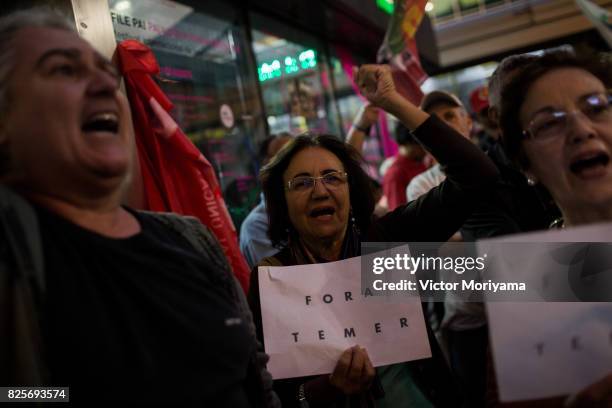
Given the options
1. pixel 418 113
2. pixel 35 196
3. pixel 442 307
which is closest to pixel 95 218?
pixel 35 196

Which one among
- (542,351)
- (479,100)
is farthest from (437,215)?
(479,100)

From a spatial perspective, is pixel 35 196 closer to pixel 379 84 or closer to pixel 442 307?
pixel 379 84

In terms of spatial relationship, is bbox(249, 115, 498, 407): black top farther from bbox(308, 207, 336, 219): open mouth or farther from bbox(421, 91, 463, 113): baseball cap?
bbox(421, 91, 463, 113): baseball cap

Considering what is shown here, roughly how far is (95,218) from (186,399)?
1.05ft

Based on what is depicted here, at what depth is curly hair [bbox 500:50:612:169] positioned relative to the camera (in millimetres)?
1019

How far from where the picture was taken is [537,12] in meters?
7.65

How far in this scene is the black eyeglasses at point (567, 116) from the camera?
0.92 meters

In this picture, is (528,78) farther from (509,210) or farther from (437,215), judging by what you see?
(509,210)

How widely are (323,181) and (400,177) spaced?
161 cm

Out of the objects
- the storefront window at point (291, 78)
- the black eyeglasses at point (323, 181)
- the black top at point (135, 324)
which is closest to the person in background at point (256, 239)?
the black eyeglasses at point (323, 181)

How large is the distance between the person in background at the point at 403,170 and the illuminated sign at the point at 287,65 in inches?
48.0

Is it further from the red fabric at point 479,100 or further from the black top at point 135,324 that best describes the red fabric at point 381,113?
the black top at point 135,324

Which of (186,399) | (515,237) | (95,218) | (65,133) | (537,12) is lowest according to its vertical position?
(186,399)

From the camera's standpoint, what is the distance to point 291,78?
4.07m
